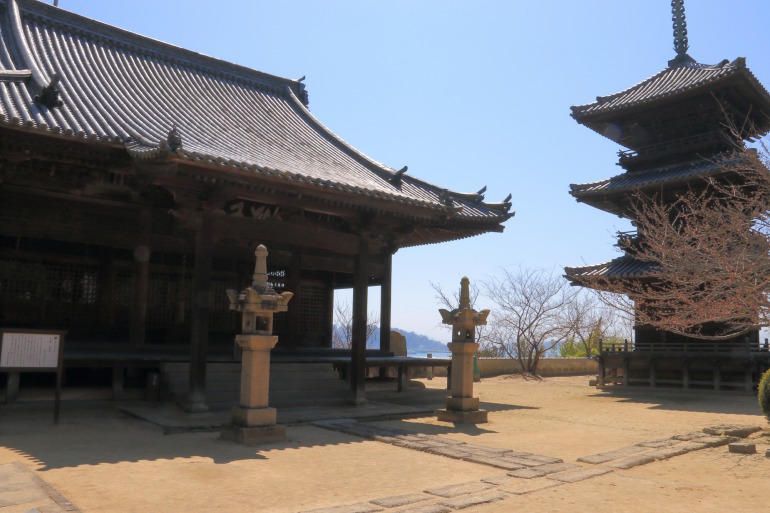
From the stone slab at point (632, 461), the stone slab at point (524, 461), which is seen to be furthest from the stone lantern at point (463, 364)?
the stone slab at point (632, 461)

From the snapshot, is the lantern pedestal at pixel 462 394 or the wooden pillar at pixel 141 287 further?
the wooden pillar at pixel 141 287

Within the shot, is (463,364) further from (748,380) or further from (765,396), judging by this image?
(748,380)

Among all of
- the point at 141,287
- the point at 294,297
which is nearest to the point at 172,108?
the point at 141,287

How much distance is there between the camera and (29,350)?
8.91 m

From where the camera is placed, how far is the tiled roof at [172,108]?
10.3m

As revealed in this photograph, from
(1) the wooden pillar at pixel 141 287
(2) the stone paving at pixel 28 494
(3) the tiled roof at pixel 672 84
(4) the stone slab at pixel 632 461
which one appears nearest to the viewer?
(2) the stone paving at pixel 28 494

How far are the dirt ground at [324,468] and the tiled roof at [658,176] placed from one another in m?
10.4

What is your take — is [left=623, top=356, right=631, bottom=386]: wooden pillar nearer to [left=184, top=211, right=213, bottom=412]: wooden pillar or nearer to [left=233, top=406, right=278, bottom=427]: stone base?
[left=184, top=211, right=213, bottom=412]: wooden pillar

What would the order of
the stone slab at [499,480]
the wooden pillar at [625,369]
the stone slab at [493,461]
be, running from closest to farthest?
the stone slab at [499,480] < the stone slab at [493,461] < the wooden pillar at [625,369]

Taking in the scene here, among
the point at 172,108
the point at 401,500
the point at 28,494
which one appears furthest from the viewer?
the point at 172,108

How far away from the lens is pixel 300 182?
10648 mm

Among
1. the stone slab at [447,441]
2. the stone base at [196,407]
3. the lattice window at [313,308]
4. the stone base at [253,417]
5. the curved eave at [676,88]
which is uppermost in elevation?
the curved eave at [676,88]

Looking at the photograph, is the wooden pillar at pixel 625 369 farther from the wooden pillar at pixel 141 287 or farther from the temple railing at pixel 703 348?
the wooden pillar at pixel 141 287

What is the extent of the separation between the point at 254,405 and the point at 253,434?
0.39 metres
